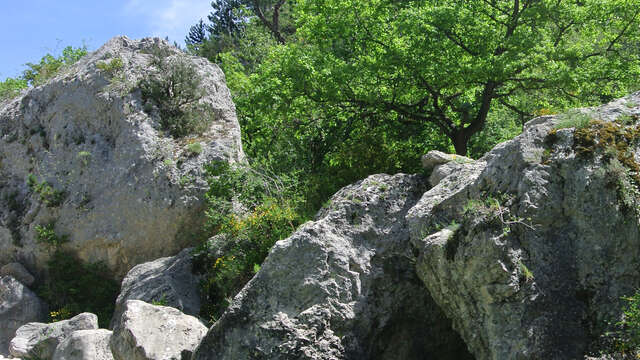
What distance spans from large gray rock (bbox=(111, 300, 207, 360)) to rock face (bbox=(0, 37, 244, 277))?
13.8 feet

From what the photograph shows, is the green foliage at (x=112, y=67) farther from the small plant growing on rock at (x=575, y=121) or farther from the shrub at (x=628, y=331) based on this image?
the shrub at (x=628, y=331)

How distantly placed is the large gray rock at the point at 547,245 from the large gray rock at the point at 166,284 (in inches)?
241

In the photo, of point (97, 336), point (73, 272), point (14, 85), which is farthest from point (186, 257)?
point (14, 85)

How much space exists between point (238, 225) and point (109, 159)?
459cm

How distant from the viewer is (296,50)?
18.1 metres

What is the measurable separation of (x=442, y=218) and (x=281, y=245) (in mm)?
2249

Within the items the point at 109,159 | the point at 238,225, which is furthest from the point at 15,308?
the point at 238,225

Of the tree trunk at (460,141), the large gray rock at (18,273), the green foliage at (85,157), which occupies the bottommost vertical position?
the large gray rock at (18,273)

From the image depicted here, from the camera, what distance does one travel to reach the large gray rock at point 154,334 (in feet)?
30.9

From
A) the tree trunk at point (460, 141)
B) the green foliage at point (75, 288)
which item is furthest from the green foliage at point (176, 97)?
the tree trunk at point (460, 141)

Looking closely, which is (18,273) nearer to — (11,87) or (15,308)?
(15,308)

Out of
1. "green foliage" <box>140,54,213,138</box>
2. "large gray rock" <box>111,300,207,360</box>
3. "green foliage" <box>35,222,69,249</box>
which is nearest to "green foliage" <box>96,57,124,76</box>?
"green foliage" <box>140,54,213,138</box>

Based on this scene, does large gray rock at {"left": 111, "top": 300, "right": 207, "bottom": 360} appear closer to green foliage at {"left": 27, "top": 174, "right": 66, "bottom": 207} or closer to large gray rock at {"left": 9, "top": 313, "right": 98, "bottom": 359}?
large gray rock at {"left": 9, "top": 313, "right": 98, "bottom": 359}

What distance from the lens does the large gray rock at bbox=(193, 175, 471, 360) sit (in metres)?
8.38
